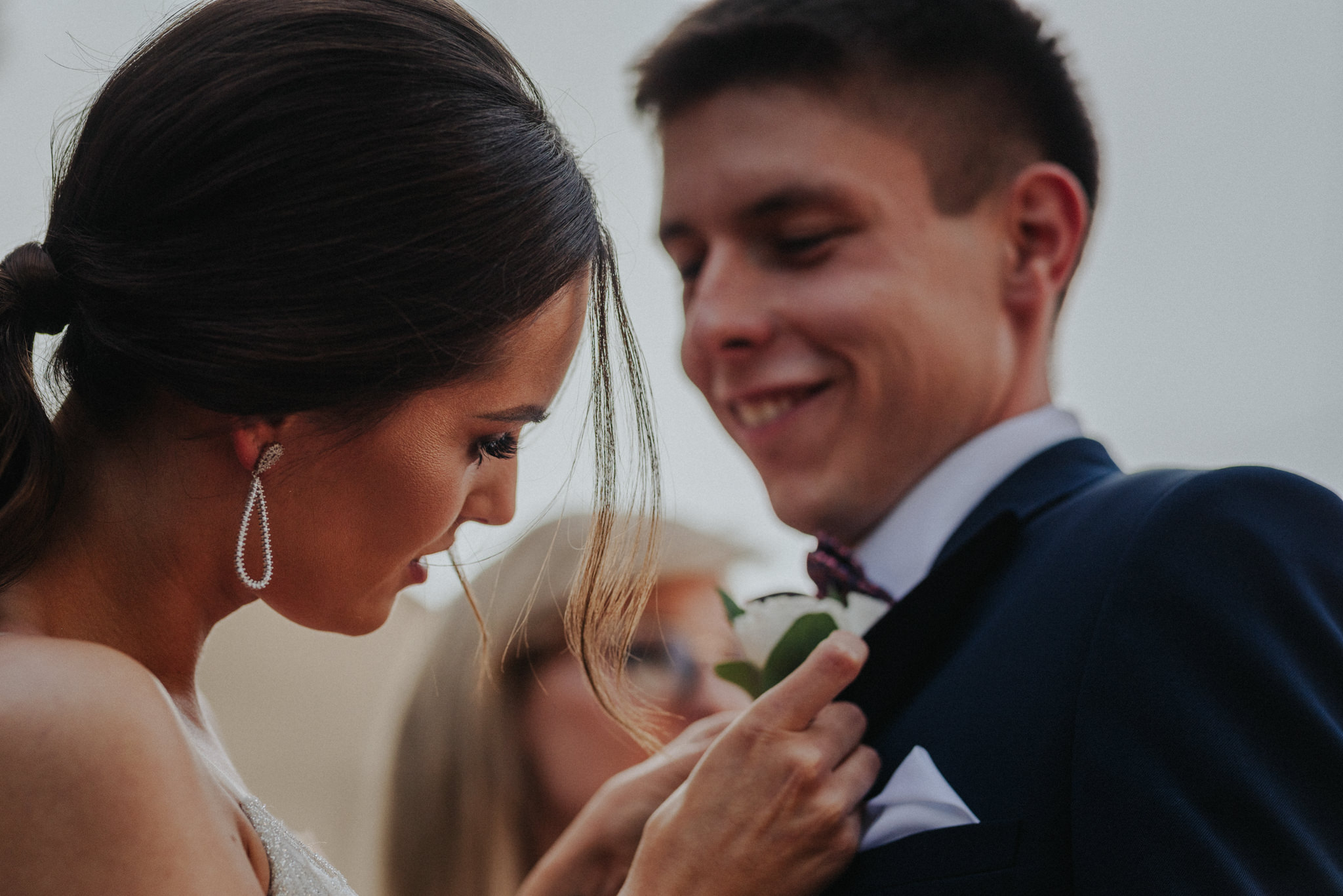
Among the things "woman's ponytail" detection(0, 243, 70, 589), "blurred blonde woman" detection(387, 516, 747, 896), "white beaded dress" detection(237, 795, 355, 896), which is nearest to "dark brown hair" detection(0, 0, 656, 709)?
"woman's ponytail" detection(0, 243, 70, 589)

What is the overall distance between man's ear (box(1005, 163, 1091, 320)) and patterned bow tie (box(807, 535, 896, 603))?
504mm

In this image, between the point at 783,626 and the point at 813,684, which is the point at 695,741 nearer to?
the point at 783,626

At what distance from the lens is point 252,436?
1436 millimetres

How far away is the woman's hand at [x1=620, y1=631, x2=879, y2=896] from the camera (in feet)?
4.84

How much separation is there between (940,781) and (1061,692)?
7.0 inches

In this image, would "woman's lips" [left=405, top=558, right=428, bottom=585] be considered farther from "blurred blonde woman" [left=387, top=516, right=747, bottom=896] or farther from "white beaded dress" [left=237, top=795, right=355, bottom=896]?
"blurred blonde woman" [left=387, top=516, right=747, bottom=896]

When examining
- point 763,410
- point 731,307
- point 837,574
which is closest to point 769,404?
point 763,410

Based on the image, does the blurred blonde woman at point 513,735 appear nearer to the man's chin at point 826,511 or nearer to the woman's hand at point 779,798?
the man's chin at point 826,511

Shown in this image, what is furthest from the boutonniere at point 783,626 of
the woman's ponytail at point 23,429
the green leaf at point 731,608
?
the woman's ponytail at point 23,429

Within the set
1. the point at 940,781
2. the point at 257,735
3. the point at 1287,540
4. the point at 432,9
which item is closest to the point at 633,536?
the point at 940,781

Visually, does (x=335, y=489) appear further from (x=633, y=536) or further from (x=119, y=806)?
(x=633, y=536)

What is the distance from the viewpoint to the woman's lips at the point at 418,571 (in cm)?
170

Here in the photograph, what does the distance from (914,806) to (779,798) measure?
0.57 ft

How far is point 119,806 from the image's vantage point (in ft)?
3.78
